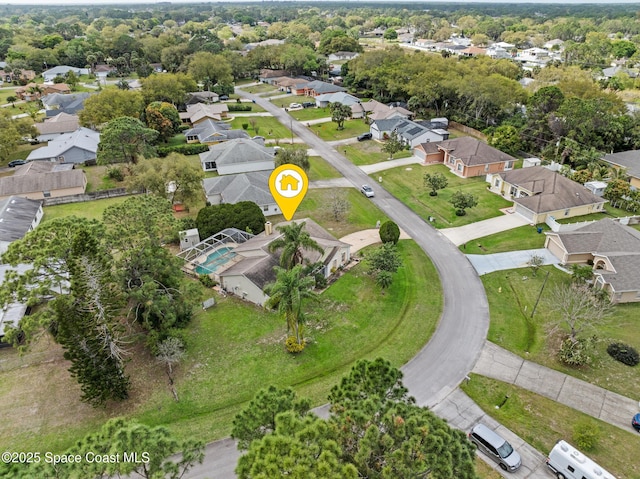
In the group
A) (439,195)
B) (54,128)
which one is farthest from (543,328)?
(54,128)

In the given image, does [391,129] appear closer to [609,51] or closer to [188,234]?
[188,234]

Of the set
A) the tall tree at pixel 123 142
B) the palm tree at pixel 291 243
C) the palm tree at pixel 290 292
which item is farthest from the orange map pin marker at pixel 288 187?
the tall tree at pixel 123 142

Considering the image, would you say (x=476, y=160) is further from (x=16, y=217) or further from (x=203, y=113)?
(x=16, y=217)

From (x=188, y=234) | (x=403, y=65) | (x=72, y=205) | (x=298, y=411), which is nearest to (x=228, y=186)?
(x=188, y=234)

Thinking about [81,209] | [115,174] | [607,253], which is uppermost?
[607,253]

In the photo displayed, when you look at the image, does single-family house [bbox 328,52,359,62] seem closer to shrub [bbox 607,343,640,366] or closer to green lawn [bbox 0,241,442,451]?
green lawn [bbox 0,241,442,451]

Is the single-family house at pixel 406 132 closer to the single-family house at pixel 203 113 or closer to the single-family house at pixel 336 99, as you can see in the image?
the single-family house at pixel 336 99

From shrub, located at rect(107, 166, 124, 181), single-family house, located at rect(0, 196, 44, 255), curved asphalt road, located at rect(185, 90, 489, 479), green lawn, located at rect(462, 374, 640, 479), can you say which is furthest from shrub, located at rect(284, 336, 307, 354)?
shrub, located at rect(107, 166, 124, 181)
